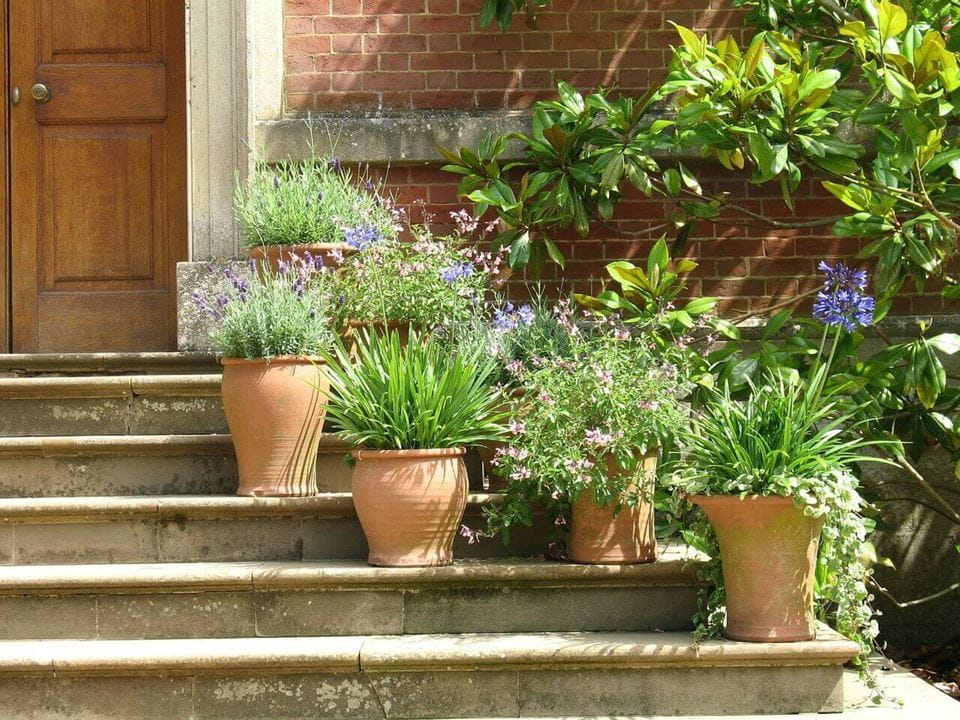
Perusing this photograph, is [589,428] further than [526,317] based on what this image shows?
No

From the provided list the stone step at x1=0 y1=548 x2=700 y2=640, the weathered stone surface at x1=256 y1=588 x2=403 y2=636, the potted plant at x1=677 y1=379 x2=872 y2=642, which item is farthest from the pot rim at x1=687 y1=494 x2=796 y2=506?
the weathered stone surface at x1=256 y1=588 x2=403 y2=636

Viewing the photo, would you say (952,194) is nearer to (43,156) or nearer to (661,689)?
(661,689)

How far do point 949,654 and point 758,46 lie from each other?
238cm

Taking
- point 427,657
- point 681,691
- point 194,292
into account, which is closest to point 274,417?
point 427,657

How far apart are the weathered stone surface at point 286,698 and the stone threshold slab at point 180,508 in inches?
24.2

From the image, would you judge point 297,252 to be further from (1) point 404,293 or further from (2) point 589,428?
(2) point 589,428

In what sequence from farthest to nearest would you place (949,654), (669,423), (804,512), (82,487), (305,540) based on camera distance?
1. (949,654)
2. (82,487)
3. (305,540)
4. (669,423)
5. (804,512)

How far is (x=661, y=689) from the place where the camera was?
329 cm

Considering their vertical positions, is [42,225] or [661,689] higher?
[42,225]

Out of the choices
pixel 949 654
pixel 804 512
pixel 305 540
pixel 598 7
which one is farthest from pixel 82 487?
pixel 949 654

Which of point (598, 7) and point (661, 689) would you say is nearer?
point (661, 689)

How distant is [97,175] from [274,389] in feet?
6.07

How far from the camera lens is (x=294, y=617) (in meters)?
3.53

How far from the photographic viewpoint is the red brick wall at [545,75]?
4.91 metres
